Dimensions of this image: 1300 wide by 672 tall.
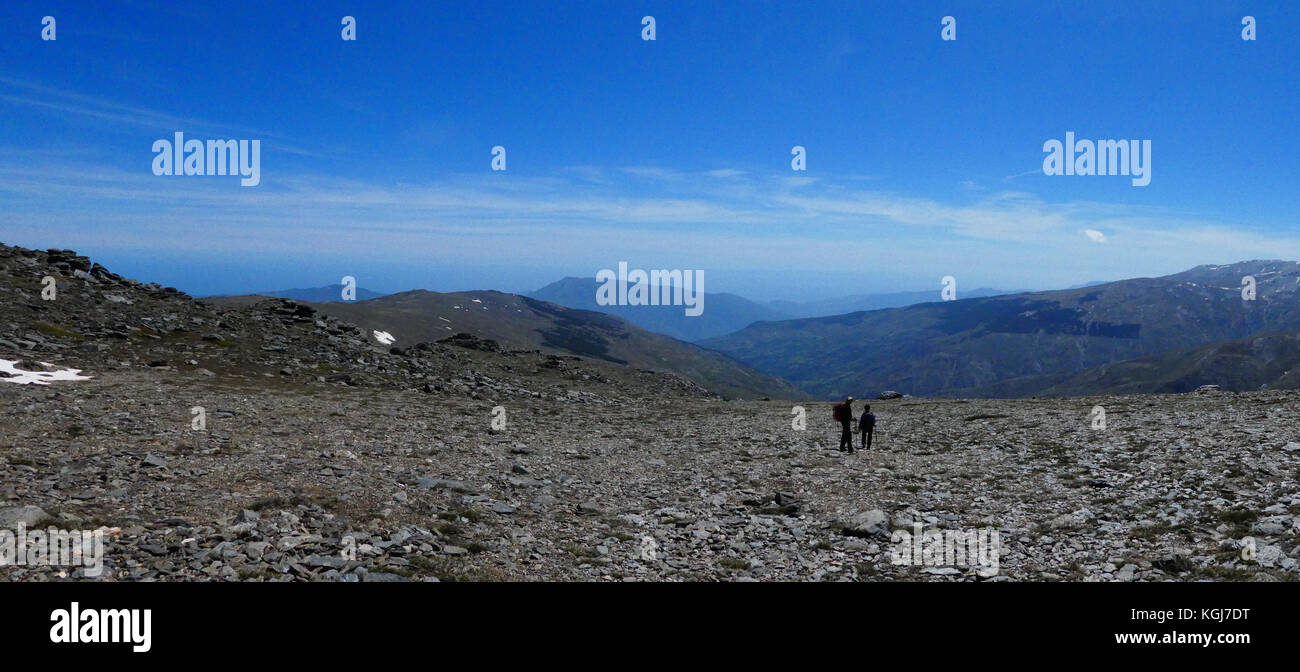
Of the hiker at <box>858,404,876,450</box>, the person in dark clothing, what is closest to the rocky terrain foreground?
the hiker at <box>858,404,876,450</box>

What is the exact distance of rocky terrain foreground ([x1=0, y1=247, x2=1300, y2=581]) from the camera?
1380cm

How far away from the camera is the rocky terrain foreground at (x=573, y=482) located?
13797mm

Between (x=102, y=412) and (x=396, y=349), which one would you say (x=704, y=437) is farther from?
(x=396, y=349)

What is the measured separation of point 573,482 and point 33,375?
3300 centimetres

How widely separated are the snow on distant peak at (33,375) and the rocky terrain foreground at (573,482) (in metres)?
0.85

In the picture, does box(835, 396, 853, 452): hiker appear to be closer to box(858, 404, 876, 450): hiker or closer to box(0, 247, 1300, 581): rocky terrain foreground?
box(858, 404, 876, 450): hiker

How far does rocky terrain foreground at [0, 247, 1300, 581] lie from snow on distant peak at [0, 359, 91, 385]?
85 cm

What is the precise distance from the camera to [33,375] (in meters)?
33.0

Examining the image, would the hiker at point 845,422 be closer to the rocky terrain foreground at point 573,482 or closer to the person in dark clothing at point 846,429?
the person in dark clothing at point 846,429

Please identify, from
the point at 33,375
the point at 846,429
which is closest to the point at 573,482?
the point at 846,429
